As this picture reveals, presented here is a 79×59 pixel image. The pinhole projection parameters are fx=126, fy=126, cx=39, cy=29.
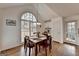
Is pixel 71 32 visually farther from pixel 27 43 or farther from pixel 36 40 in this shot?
pixel 27 43

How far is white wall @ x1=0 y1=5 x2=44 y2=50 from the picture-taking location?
2.70 meters

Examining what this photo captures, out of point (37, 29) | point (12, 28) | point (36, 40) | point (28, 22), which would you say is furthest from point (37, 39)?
point (12, 28)

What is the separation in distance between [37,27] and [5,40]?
743 mm

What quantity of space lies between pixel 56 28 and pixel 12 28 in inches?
38.0

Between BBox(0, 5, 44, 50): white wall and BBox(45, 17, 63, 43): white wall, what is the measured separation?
432 millimetres

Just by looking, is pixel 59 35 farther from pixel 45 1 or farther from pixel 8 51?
pixel 8 51

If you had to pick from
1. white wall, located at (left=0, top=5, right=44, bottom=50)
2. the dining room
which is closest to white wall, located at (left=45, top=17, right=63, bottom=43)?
the dining room

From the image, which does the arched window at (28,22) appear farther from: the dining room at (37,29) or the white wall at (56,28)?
the white wall at (56,28)

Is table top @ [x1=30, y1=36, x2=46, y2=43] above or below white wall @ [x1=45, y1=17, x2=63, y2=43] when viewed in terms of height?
below

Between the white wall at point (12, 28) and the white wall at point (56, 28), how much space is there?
0.43 meters

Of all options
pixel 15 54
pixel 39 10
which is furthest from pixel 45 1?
pixel 15 54

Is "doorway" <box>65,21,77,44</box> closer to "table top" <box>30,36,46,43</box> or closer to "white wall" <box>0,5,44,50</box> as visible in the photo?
"table top" <box>30,36,46,43</box>

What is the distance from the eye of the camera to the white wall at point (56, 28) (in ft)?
9.10

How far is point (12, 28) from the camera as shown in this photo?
273 centimetres
